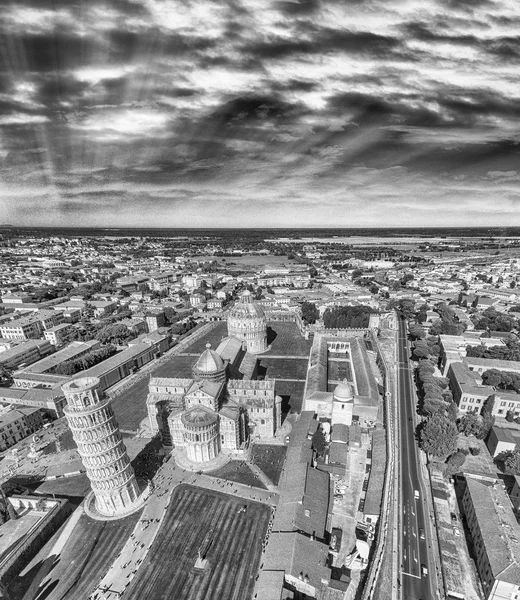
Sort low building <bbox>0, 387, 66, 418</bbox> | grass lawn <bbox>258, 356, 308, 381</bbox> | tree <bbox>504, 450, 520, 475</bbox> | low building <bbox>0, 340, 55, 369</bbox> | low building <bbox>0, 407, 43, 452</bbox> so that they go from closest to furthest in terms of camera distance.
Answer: tree <bbox>504, 450, 520, 475</bbox>
low building <bbox>0, 407, 43, 452</bbox>
low building <bbox>0, 387, 66, 418</bbox>
grass lawn <bbox>258, 356, 308, 381</bbox>
low building <bbox>0, 340, 55, 369</bbox>

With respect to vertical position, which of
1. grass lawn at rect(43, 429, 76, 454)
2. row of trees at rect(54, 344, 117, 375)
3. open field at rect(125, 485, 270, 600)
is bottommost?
grass lawn at rect(43, 429, 76, 454)

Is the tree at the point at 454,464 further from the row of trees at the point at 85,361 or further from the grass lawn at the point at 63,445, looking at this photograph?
the row of trees at the point at 85,361

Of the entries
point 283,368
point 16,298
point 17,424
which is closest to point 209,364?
point 283,368

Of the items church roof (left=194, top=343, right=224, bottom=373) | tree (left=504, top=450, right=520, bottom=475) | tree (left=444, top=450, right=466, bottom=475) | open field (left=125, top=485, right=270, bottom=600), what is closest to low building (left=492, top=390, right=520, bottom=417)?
tree (left=504, top=450, right=520, bottom=475)

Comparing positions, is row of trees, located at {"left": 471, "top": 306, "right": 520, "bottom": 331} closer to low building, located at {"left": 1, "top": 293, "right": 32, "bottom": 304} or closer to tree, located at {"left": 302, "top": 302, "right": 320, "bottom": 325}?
tree, located at {"left": 302, "top": 302, "right": 320, "bottom": 325}

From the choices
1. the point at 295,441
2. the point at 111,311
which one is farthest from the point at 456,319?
the point at 111,311

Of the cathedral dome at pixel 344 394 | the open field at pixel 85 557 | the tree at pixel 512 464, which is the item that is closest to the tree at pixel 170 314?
the cathedral dome at pixel 344 394
